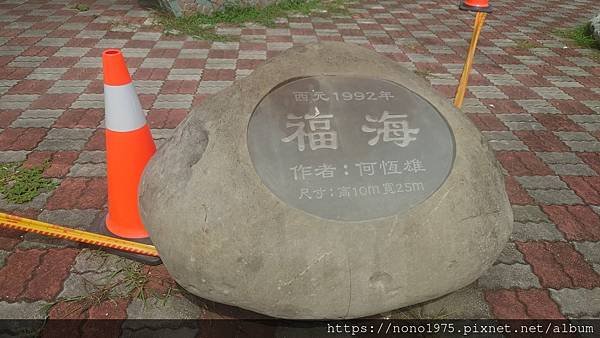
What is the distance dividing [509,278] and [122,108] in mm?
2141

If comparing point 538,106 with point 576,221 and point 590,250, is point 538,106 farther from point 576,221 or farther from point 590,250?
point 590,250

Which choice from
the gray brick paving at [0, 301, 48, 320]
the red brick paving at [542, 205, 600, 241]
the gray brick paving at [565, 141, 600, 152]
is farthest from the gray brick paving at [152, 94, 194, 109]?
the gray brick paving at [565, 141, 600, 152]

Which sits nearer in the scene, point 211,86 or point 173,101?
point 173,101

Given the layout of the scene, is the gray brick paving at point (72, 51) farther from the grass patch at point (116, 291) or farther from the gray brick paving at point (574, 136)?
the gray brick paving at point (574, 136)

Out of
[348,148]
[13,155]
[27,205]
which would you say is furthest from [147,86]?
[348,148]

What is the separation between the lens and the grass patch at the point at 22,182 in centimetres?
281

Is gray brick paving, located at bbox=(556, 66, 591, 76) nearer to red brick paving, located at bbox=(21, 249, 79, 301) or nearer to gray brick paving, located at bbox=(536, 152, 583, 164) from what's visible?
gray brick paving, located at bbox=(536, 152, 583, 164)

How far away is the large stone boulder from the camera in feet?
5.79

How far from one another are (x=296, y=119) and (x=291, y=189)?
31cm

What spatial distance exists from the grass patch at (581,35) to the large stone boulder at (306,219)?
4743mm

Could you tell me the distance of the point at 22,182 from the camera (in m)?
2.92

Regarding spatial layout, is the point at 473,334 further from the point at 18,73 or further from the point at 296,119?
the point at 18,73

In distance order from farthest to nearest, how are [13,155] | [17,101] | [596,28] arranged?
[596,28]
[17,101]
[13,155]

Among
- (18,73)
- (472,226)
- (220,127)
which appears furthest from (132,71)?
(472,226)
